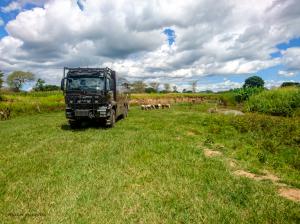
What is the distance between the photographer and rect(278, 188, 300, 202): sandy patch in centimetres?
634

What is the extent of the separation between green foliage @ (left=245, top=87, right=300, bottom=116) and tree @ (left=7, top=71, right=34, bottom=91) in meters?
77.3

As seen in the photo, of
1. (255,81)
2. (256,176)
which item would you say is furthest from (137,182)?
(255,81)

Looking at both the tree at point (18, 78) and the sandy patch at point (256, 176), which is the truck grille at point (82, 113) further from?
the tree at point (18, 78)

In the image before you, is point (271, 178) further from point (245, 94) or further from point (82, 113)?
point (245, 94)

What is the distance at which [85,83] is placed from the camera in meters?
14.9

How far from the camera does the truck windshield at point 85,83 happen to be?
1482cm

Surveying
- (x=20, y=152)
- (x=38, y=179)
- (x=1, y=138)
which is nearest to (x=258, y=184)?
(x=38, y=179)

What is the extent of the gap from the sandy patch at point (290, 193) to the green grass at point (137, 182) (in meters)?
0.25

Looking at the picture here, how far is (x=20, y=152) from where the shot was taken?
10.4 meters

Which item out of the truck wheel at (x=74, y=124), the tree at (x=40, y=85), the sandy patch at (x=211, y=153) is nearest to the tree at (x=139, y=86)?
the tree at (x=40, y=85)

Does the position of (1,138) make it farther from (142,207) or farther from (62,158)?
(142,207)

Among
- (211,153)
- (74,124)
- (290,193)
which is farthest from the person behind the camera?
(74,124)

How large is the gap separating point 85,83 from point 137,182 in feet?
29.3

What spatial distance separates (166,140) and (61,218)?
7.36 m
